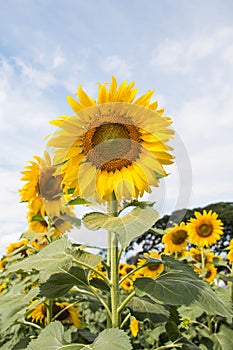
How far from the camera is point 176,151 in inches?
70.1

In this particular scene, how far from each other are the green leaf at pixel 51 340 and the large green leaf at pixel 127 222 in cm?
49

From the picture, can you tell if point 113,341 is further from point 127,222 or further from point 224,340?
point 224,340

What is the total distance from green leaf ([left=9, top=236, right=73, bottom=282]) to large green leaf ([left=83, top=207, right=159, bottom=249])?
18 cm

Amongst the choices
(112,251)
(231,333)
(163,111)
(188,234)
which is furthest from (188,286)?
(188,234)

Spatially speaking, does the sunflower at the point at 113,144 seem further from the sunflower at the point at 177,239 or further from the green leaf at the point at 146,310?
the sunflower at the point at 177,239

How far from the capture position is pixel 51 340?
5.55ft

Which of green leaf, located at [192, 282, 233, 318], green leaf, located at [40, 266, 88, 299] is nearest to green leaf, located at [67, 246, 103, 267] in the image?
green leaf, located at [40, 266, 88, 299]

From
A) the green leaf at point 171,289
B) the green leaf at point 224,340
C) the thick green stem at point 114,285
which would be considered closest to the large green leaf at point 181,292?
the green leaf at point 171,289

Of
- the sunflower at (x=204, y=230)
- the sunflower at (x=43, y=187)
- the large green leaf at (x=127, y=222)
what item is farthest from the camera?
the sunflower at (x=204, y=230)

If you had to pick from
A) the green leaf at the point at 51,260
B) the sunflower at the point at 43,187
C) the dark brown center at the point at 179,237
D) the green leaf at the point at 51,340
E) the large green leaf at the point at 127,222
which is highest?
the sunflower at the point at 43,187

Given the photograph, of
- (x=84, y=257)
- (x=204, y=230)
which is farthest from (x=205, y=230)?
(x=84, y=257)

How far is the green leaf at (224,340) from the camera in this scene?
339 centimetres

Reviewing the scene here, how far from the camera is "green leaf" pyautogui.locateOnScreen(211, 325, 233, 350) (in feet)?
11.1

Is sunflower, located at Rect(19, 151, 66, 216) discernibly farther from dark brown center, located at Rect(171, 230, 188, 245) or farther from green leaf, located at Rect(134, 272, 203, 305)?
dark brown center, located at Rect(171, 230, 188, 245)
